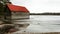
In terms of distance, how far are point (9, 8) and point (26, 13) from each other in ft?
18.5

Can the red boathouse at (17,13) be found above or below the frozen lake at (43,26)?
below

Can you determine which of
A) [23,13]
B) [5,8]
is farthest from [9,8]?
[23,13]

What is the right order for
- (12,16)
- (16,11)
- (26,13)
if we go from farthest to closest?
(26,13), (16,11), (12,16)

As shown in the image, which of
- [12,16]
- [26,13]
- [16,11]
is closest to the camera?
[12,16]

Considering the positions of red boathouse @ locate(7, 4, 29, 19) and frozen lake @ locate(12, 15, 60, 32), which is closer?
frozen lake @ locate(12, 15, 60, 32)

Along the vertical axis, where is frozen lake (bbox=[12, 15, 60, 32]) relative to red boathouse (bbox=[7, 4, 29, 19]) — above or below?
above

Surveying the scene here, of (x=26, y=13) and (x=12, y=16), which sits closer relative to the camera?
(x=12, y=16)

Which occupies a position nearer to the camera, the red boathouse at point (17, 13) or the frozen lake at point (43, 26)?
the frozen lake at point (43, 26)

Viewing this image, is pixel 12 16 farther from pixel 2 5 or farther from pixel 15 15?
pixel 2 5

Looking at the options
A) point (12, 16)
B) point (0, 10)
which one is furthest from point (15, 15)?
point (0, 10)

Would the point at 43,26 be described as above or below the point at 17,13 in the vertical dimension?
above

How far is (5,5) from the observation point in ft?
145

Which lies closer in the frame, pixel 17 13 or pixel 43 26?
pixel 43 26

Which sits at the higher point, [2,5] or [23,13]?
[2,5]
